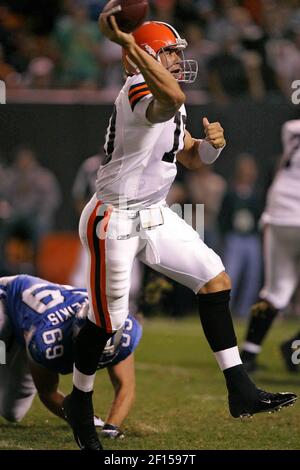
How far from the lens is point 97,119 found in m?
11.1

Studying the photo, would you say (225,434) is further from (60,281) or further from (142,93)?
(60,281)

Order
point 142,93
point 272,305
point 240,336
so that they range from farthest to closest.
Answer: point 240,336 → point 272,305 → point 142,93

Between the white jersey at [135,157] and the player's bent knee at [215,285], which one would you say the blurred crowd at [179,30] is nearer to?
the white jersey at [135,157]

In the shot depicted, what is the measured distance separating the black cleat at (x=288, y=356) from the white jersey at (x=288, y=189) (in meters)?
0.91

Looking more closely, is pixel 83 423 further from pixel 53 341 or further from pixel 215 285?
pixel 215 285

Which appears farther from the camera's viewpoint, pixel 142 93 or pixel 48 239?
pixel 48 239

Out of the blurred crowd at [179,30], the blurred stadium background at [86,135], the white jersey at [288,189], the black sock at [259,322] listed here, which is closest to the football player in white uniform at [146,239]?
the black sock at [259,322]

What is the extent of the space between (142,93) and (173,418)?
209 centimetres

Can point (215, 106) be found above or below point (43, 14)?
below

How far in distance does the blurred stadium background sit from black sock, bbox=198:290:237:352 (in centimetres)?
583

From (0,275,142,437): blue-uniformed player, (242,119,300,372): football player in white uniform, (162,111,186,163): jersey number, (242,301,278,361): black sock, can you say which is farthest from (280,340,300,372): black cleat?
(162,111,186,163): jersey number

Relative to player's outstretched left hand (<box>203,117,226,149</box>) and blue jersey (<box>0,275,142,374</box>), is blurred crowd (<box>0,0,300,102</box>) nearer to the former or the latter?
blue jersey (<box>0,275,142,374</box>)

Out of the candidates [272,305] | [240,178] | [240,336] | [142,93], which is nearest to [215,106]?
[240,178]

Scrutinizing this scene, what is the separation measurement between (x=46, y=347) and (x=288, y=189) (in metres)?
2.92
